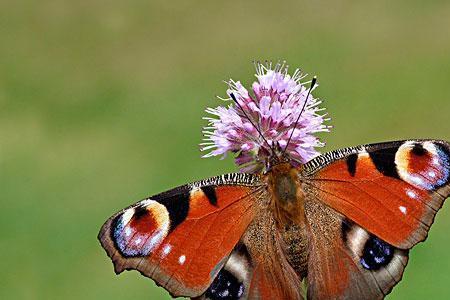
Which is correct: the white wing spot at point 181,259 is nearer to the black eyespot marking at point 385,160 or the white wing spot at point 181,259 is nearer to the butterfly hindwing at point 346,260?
the butterfly hindwing at point 346,260

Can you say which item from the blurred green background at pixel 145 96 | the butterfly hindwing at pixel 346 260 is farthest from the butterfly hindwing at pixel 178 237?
the blurred green background at pixel 145 96

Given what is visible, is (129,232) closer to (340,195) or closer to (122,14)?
(340,195)

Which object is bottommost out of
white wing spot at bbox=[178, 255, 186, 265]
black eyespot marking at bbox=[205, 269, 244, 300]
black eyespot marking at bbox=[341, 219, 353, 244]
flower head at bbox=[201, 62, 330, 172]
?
black eyespot marking at bbox=[205, 269, 244, 300]

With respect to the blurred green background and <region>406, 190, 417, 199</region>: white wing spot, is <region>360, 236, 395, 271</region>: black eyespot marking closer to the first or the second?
<region>406, 190, 417, 199</region>: white wing spot

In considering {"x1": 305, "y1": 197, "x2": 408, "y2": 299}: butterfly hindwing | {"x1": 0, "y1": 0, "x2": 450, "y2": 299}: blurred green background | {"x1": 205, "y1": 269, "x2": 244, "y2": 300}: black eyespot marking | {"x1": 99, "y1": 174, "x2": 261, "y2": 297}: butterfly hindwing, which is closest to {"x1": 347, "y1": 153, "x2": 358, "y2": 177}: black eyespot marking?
{"x1": 305, "y1": 197, "x2": 408, "y2": 299}: butterfly hindwing

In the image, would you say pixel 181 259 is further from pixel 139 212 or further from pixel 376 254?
pixel 376 254

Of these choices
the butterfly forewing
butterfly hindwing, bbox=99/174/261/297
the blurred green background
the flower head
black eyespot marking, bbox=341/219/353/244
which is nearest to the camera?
butterfly hindwing, bbox=99/174/261/297

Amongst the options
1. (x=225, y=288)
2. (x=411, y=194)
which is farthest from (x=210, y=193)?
(x=411, y=194)
